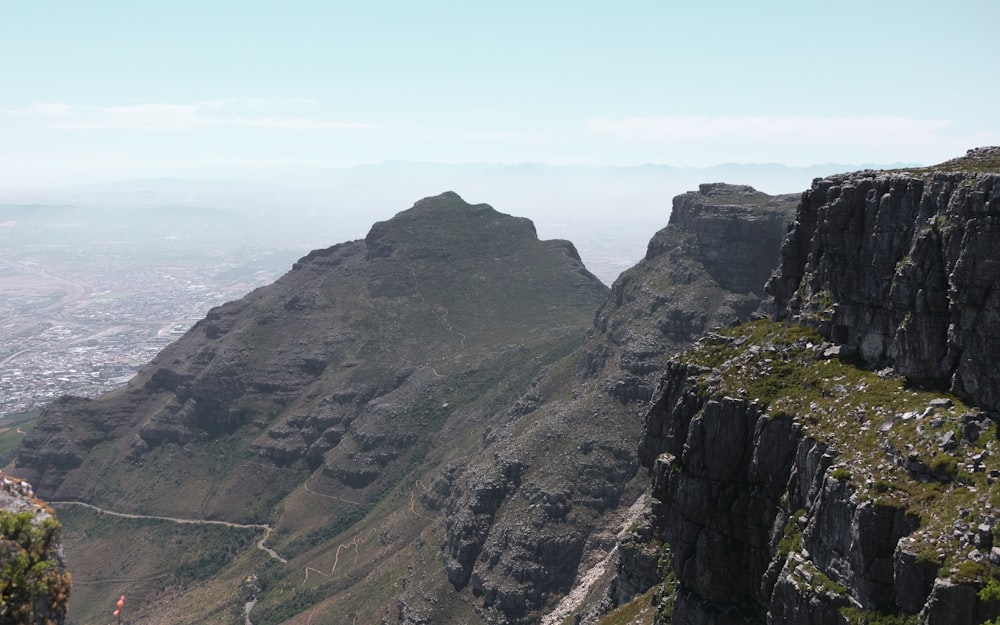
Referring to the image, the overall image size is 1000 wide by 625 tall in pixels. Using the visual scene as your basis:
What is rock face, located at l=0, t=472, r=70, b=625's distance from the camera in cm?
5216

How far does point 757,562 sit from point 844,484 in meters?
16.0

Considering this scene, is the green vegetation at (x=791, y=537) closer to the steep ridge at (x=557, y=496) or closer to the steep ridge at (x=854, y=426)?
the steep ridge at (x=854, y=426)

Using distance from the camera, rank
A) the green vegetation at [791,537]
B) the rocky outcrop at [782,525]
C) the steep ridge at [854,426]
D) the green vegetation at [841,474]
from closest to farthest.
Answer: the rocky outcrop at [782,525]
the steep ridge at [854,426]
the green vegetation at [841,474]
the green vegetation at [791,537]

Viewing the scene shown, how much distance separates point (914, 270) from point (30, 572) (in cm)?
6565

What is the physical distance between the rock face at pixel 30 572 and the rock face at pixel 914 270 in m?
Answer: 62.4

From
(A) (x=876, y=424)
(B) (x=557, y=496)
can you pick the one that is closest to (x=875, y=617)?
(A) (x=876, y=424)

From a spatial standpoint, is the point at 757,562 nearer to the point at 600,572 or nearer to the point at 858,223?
the point at 858,223

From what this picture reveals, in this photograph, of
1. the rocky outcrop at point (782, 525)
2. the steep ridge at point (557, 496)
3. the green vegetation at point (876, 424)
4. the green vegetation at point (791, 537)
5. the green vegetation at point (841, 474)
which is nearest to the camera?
the rocky outcrop at point (782, 525)

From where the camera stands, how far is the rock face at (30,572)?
171ft

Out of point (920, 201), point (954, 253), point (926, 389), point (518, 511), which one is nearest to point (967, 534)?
point (926, 389)

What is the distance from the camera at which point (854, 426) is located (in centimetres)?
6469

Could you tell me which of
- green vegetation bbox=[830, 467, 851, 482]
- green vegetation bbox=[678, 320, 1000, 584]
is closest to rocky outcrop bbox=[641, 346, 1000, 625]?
green vegetation bbox=[830, 467, 851, 482]

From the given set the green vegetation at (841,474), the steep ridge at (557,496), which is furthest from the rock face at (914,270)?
the steep ridge at (557,496)

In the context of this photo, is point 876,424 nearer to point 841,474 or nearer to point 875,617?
point 841,474
